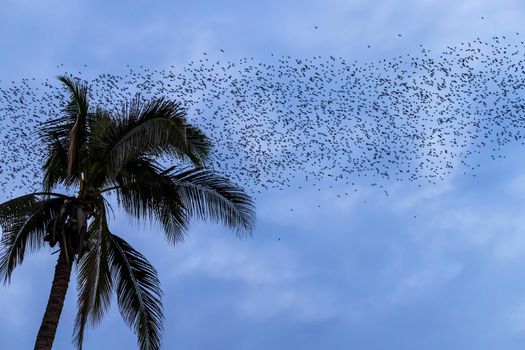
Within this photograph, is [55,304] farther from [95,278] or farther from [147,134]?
[147,134]

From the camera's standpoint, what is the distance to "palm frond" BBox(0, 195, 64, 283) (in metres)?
16.7

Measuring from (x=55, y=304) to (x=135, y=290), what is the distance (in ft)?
6.93

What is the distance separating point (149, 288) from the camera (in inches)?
688

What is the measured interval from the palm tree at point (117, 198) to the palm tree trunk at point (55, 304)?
0.06 ft

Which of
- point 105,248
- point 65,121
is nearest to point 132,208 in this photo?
point 105,248

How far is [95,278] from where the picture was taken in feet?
50.6

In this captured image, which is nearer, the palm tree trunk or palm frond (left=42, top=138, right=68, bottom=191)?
the palm tree trunk

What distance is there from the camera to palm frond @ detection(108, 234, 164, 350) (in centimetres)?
1734

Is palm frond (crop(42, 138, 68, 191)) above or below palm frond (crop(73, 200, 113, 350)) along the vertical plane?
above

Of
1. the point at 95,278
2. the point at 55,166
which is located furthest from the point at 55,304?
the point at 55,166

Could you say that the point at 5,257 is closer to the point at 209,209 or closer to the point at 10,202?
the point at 10,202

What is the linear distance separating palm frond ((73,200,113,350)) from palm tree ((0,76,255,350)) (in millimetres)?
23

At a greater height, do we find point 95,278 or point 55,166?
point 55,166

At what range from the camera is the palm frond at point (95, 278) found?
1538 cm
